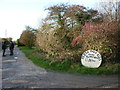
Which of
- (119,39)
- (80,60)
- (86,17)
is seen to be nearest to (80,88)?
(80,60)

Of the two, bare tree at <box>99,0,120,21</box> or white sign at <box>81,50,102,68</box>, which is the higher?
bare tree at <box>99,0,120,21</box>

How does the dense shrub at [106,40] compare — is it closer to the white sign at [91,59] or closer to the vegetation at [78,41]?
the vegetation at [78,41]

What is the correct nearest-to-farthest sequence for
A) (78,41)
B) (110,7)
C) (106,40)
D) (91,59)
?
(91,59) < (106,40) < (78,41) < (110,7)

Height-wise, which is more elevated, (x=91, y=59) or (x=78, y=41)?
(x=78, y=41)

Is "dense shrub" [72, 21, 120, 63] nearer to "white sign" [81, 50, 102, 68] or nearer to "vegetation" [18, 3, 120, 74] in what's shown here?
"vegetation" [18, 3, 120, 74]

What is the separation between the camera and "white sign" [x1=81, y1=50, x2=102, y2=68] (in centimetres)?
801

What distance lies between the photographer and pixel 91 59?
26.8 feet

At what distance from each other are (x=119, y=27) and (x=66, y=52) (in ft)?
12.0

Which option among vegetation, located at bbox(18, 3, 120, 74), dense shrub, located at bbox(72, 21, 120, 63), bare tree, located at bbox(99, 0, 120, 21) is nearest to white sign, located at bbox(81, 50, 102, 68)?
vegetation, located at bbox(18, 3, 120, 74)

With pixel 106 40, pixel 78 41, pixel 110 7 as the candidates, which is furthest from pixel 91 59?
pixel 110 7

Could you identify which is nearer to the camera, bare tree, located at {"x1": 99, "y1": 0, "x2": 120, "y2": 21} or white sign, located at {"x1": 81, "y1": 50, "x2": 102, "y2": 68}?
white sign, located at {"x1": 81, "y1": 50, "x2": 102, "y2": 68}

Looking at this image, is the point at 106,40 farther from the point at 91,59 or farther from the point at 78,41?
the point at 78,41

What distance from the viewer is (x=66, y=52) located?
32.6ft

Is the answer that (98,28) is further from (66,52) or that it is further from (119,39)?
(66,52)
